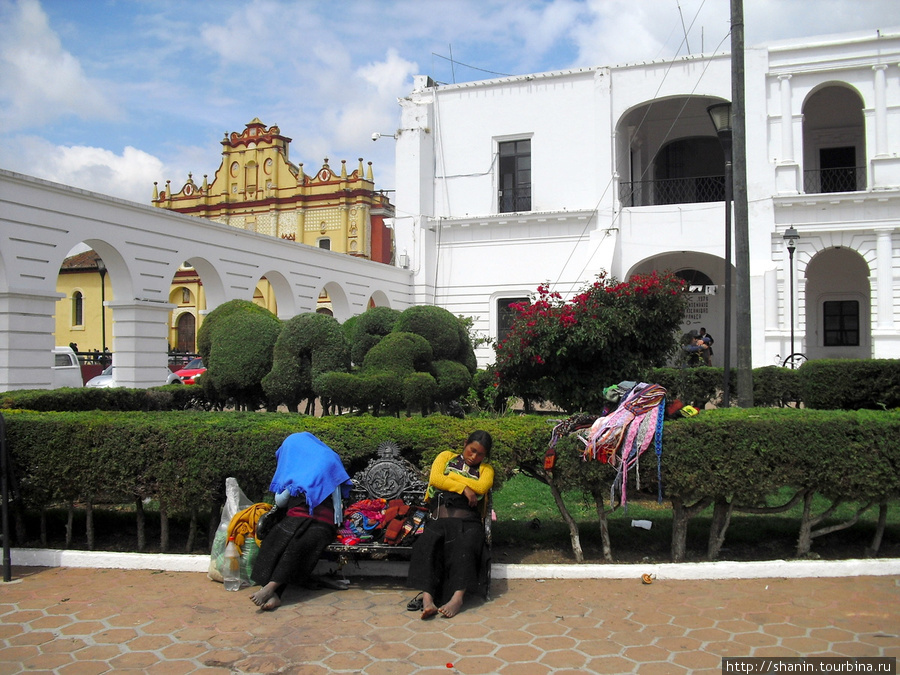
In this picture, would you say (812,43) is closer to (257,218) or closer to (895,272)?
(895,272)

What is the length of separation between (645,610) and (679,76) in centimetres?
1883

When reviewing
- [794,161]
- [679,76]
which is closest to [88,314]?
[679,76]

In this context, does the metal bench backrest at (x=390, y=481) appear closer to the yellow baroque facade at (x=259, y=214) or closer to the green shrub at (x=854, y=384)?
the green shrub at (x=854, y=384)

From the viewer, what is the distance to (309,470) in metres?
5.04

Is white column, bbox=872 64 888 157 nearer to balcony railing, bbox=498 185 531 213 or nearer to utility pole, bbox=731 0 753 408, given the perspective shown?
balcony railing, bbox=498 185 531 213

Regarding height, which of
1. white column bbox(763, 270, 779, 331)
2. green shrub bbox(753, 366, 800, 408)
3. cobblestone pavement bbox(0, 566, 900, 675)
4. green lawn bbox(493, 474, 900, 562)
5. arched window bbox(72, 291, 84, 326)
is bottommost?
cobblestone pavement bbox(0, 566, 900, 675)

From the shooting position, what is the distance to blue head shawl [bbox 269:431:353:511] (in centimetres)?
498

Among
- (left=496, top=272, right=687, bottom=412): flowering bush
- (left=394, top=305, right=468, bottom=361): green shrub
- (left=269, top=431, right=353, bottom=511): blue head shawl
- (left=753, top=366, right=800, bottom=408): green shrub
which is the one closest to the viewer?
(left=269, top=431, right=353, bottom=511): blue head shawl

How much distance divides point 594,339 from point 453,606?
5.22 metres

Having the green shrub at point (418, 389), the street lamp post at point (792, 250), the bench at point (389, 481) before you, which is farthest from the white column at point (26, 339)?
the street lamp post at point (792, 250)

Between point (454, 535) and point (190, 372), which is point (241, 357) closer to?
point (454, 535)

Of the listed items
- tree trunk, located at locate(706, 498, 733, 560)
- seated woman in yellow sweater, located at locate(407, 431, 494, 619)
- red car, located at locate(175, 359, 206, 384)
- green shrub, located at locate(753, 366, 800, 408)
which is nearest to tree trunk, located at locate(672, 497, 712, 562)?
tree trunk, located at locate(706, 498, 733, 560)

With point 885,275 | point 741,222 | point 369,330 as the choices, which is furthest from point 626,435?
point 885,275

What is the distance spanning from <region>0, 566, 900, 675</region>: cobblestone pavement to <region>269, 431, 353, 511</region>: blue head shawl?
709 mm
